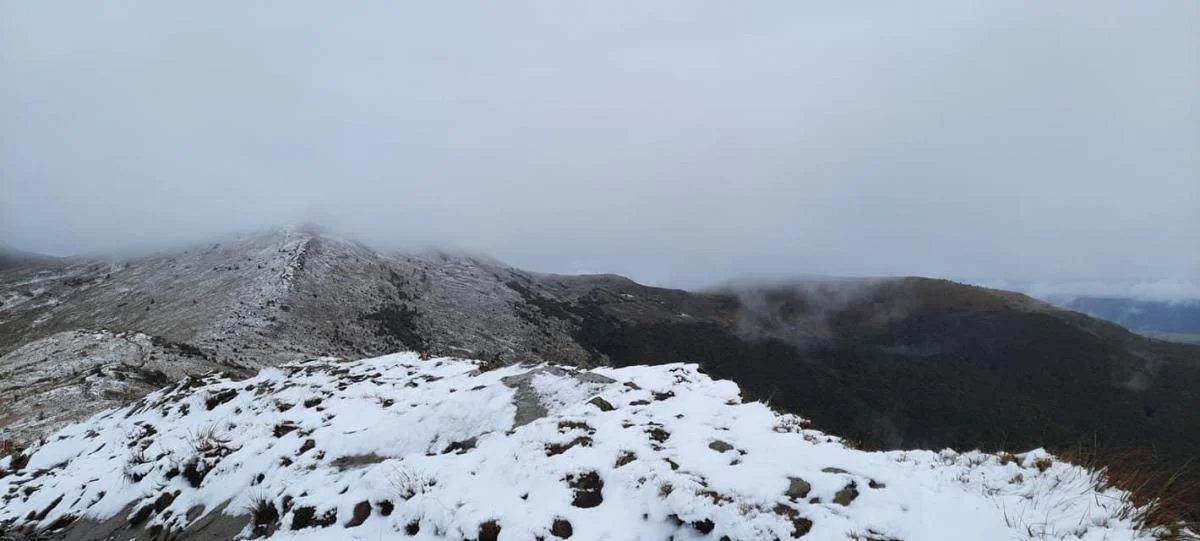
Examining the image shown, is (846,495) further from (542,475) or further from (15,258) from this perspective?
(15,258)

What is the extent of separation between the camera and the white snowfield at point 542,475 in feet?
19.7

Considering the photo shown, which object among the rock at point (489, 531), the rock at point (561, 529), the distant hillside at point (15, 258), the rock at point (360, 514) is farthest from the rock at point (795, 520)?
the distant hillside at point (15, 258)

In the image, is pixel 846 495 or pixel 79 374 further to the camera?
pixel 79 374

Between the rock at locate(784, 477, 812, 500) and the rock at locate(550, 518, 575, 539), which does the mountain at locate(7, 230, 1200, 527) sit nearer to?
the rock at locate(784, 477, 812, 500)

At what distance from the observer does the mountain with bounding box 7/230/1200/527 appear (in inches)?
1335

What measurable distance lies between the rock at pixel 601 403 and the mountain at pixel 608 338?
4501 mm

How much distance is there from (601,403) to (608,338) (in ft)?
308

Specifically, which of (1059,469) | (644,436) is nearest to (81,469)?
(644,436)

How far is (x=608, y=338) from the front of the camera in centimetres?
10344

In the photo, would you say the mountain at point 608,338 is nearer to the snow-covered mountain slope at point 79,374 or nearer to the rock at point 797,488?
the snow-covered mountain slope at point 79,374

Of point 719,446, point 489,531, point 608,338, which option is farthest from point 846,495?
point 608,338

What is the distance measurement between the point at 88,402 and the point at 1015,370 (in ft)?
620

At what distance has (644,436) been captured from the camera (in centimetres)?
849

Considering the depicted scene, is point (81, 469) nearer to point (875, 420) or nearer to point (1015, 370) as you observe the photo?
point (875, 420)
